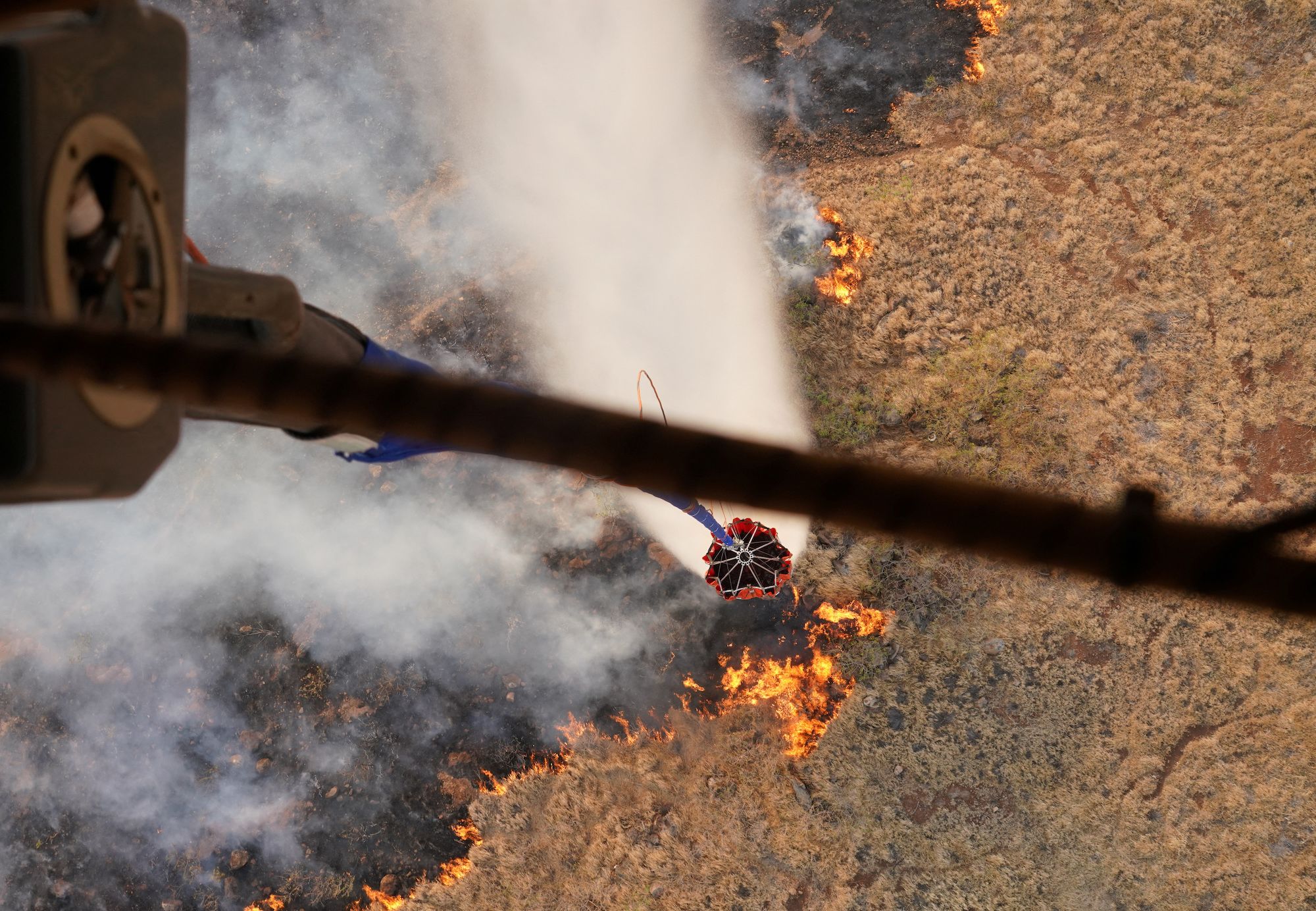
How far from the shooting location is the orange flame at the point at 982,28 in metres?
8.29

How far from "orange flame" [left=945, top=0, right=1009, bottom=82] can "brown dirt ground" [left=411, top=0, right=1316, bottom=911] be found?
0.45 ft

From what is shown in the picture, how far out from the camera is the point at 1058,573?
25.8 ft

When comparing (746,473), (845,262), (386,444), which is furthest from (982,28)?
(746,473)

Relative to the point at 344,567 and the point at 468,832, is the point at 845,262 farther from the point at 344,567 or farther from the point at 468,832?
the point at 468,832

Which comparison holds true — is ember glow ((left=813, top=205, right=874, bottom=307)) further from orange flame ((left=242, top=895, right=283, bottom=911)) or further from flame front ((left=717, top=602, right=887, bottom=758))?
orange flame ((left=242, top=895, right=283, bottom=911))

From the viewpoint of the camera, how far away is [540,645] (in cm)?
→ 816

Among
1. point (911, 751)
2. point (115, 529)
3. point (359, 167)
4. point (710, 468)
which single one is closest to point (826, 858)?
point (911, 751)

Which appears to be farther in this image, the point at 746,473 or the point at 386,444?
the point at 386,444

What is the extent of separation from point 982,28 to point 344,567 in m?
8.84

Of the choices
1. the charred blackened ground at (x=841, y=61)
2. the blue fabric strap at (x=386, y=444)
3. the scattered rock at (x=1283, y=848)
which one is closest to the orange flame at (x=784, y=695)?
the scattered rock at (x=1283, y=848)

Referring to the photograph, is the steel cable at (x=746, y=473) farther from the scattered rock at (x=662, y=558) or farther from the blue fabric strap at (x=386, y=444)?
the scattered rock at (x=662, y=558)

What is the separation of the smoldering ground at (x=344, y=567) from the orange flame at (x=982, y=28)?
89.1 inches

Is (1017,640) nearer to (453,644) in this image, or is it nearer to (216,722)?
(453,644)

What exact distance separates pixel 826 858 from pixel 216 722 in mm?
6330
